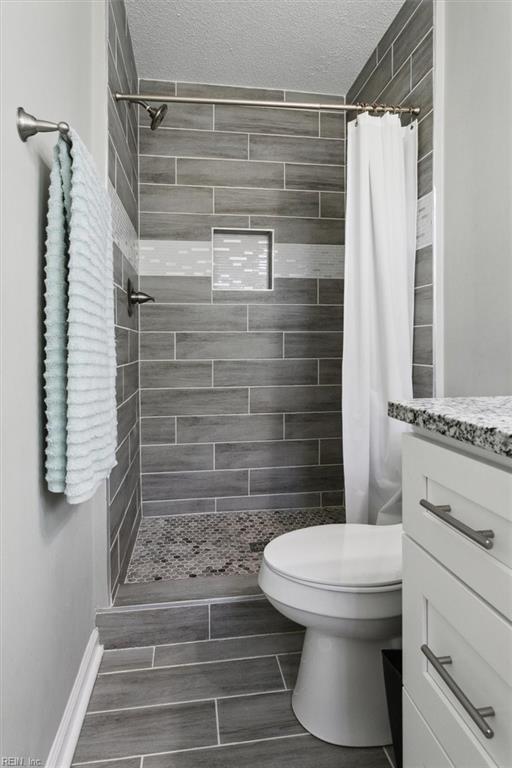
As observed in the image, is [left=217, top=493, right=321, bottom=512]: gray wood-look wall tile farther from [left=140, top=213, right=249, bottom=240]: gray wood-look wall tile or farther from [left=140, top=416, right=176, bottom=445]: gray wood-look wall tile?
[left=140, top=213, right=249, bottom=240]: gray wood-look wall tile

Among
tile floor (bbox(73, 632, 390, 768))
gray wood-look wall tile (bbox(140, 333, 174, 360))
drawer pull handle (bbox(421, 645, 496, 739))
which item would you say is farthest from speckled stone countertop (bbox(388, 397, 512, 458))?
gray wood-look wall tile (bbox(140, 333, 174, 360))

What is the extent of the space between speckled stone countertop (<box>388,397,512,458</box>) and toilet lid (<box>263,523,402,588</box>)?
0.55 meters

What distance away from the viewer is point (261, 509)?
2797 millimetres

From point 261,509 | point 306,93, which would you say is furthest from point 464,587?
point 306,93

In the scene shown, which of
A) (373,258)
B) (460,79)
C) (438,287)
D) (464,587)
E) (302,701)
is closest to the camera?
(464,587)

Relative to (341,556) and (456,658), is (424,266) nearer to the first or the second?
(341,556)

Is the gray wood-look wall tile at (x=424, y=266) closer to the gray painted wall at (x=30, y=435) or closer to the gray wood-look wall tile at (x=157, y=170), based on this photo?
the gray painted wall at (x=30, y=435)

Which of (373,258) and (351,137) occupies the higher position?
(351,137)

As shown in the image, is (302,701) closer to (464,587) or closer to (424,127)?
(464,587)

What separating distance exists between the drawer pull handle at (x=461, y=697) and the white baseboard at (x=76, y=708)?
962 millimetres

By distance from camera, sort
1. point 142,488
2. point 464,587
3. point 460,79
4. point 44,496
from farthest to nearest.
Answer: point 142,488, point 460,79, point 44,496, point 464,587

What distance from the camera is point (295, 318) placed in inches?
109

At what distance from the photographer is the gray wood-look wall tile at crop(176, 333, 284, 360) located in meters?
2.68

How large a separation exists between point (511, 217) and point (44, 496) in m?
1.52
